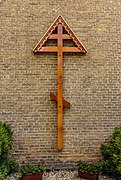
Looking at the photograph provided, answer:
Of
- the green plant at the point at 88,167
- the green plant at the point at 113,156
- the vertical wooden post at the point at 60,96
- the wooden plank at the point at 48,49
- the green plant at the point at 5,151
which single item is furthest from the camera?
the wooden plank at the point at 48,49

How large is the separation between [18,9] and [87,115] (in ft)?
9.89

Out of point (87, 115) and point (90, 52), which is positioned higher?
point (90, 52)

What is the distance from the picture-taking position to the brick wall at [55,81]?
23.0ft

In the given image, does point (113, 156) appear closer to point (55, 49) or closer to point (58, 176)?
point (58, 176)

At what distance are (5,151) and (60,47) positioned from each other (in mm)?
2649

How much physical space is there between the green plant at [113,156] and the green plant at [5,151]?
2041 mm

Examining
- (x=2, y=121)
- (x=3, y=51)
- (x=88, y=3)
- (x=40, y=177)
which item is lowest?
(x=40, y=177)

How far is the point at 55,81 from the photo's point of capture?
7121 millimetres

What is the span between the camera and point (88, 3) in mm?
7379

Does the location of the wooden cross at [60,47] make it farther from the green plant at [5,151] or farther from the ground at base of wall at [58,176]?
the green plant at [5,151]

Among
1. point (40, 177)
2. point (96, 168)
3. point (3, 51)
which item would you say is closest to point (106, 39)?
point (3, 51)

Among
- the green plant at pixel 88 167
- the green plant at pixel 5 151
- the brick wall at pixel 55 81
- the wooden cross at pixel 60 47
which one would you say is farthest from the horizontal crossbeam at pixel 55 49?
the green plant at pixel 88 167

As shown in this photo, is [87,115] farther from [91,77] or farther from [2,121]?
[2,121]

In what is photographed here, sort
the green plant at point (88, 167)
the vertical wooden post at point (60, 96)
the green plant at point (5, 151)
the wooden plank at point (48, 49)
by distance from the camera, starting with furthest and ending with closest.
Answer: the wooden plank at point (48, 49) < the vertical wooden post at point (60, 96) < the green plant at point (88, 167) < the green plant at point (5, 151)
